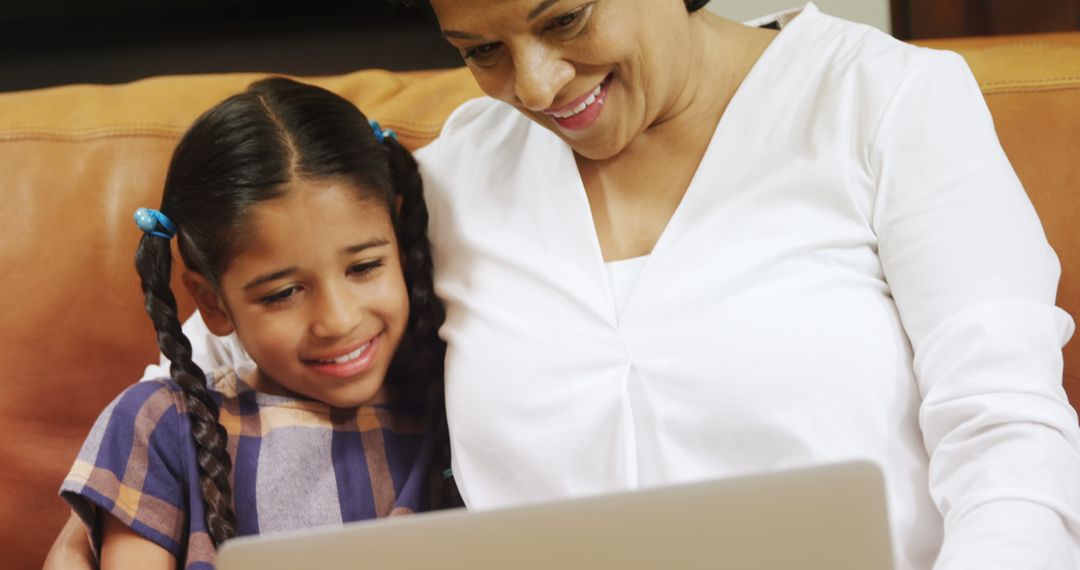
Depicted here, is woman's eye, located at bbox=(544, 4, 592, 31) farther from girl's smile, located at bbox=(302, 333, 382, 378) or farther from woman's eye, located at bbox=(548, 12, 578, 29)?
girl's smile, located at bbox=(302, 333, 382, 378)

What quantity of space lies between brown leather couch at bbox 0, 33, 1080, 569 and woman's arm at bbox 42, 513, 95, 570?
228mm

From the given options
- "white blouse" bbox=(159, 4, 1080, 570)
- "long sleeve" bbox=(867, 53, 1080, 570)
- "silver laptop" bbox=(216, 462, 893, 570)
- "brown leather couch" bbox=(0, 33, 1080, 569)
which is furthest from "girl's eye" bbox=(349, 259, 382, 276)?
"silver laptop" bbox=(216, 462, 893, 570)

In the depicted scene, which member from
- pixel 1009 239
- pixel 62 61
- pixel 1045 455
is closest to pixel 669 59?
pixel 1009 239

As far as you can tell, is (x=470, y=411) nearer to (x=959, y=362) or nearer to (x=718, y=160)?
(x=718, y=160)

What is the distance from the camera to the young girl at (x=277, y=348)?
Result: 1.25m

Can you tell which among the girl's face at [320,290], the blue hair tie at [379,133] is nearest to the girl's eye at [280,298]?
the girl's face at [320,290]

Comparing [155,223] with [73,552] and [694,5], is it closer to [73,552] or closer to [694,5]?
[73,552]

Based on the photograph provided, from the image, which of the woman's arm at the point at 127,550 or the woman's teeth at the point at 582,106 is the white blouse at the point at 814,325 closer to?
the woman's teeth at the point at 582,106

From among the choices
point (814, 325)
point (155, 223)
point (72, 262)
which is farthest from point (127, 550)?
point (814, 325)

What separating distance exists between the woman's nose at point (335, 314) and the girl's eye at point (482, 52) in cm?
27

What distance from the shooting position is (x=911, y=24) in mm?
1888

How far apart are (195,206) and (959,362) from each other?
2.58 feet

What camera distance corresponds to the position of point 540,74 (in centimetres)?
113

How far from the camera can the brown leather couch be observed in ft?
5.00
